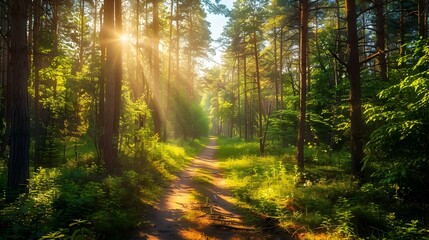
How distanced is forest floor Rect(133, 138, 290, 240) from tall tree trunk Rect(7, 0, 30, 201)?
353 centimetres

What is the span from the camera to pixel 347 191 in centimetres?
861

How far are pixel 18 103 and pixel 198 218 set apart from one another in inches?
227

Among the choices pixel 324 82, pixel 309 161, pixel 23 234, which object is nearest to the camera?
pixel 23 234

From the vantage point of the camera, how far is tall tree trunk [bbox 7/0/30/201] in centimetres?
708

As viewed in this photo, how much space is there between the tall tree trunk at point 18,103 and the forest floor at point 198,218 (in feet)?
11.6

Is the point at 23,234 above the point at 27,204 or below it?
below

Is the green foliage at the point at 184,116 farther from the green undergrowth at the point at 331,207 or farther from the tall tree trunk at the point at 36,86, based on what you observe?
the green undergrowth at the point at 331,207

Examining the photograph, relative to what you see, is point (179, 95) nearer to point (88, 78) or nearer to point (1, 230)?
point (88, 78)

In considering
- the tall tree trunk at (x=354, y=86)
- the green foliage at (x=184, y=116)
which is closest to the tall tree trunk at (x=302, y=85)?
the tall tree trunk at (x=354, y=86)

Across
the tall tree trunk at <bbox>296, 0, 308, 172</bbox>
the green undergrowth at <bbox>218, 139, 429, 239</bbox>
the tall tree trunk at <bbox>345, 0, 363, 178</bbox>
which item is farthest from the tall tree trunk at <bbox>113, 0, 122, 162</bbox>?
the tall tree trunk at <bbox>345, 0, 363, 178</bbox>

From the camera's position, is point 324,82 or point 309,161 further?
point 324,82

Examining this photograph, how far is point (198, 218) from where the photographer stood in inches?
311

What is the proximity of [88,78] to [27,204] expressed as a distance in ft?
32.6

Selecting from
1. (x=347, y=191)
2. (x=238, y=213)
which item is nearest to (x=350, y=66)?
(x=347, y=191)
